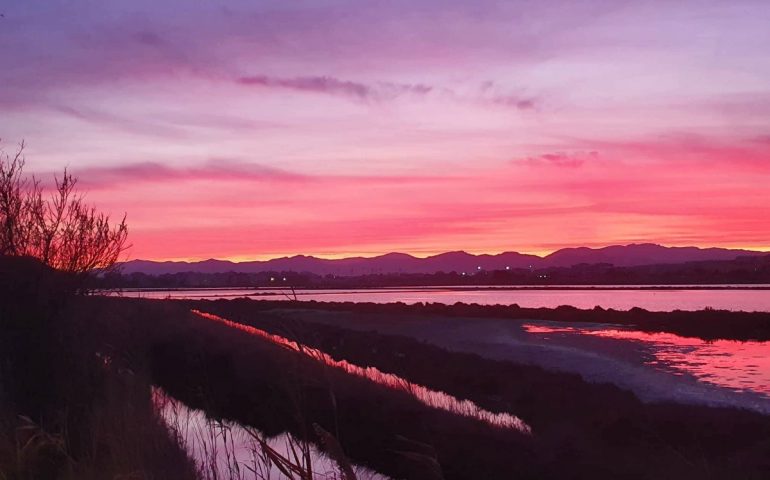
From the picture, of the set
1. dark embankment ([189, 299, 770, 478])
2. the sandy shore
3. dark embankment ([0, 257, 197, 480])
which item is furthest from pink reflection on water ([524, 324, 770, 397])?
dark embankment ([0, 257, 197, 480])

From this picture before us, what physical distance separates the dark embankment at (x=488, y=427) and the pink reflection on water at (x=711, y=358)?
4.78m

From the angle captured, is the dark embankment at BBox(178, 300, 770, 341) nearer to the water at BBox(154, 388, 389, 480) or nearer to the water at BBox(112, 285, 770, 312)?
the water at BBox(112, 285, 770, 312)

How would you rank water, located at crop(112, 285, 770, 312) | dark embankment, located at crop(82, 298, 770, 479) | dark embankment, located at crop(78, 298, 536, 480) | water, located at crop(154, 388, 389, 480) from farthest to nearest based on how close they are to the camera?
water, located at crop(112, 285, 770, 312) < dark embankment, located at crop(78, 298, 536, 480) < dark embankment, located at crop(82, 298, 770, 479) < water, located at crop(154, 388, 389, 480)

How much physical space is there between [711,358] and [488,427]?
19086 millimetres

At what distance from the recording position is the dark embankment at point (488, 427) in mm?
15922

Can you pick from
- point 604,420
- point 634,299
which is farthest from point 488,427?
point 634,299

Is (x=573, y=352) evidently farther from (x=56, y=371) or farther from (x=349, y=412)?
(x=56, y=371)

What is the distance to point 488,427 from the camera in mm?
19719

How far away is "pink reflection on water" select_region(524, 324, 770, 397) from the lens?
2764 centimetres

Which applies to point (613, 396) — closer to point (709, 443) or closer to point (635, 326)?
point (709, 443)

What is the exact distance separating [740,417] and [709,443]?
2.49m

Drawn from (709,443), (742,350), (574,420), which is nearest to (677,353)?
(742,350)

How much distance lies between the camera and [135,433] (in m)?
12.4

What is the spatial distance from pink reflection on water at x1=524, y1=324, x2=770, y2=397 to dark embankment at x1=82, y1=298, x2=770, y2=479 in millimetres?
4785
